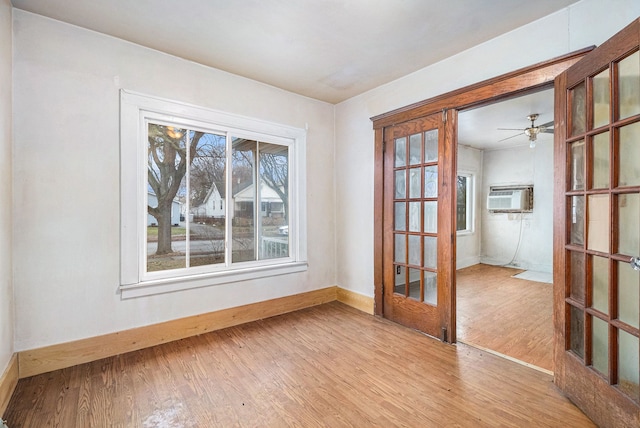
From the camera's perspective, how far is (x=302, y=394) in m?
2.00

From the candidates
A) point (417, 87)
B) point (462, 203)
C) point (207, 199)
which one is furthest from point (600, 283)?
point (462, 203)

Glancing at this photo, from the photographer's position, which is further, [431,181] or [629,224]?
[431,181]

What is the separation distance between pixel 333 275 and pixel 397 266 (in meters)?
1.08

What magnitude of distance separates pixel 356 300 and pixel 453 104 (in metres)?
2.49

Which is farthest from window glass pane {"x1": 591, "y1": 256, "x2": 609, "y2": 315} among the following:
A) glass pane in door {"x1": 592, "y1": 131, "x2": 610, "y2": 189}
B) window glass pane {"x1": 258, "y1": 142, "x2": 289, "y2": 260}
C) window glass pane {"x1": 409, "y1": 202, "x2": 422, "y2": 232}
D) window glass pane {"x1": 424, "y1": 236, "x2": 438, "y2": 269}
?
window glass pane {"x1": 258, "y1": 142, "x2": 289, "y2": 260}

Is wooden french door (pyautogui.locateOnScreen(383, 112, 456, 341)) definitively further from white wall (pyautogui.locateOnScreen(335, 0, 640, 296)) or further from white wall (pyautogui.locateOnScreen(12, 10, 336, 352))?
white wall (pyautogui.locateOnScreen(12, 10, 336, 352))

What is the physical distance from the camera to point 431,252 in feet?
9.64

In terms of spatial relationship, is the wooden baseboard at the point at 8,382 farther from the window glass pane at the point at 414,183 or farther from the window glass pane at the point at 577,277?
the window glass pane at the point at 577,277

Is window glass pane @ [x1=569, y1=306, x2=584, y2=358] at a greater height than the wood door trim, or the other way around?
the wood door trim

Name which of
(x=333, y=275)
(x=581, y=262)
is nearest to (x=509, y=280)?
(x=333, y=275)

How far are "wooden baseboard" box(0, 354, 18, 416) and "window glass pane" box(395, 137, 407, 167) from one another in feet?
11.8

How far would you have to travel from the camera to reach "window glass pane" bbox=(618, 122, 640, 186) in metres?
1.53

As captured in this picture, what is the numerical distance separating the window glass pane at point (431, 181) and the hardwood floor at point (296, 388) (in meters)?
1.42

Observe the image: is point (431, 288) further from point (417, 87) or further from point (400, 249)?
point (417, 87)
